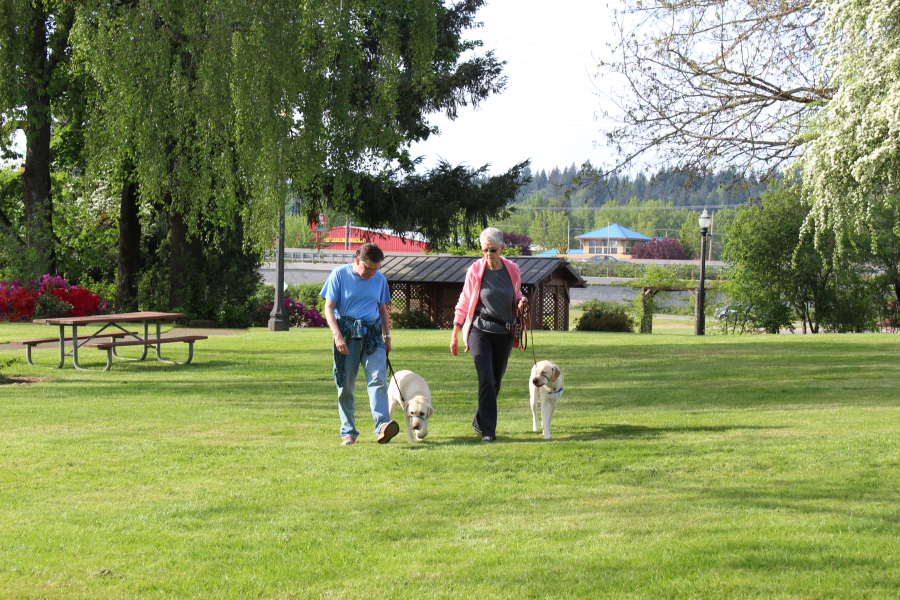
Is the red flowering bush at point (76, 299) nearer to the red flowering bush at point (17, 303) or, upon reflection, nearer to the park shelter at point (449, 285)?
the red flowering bush at point (17, 303)

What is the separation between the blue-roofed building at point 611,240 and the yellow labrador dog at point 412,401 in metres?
147

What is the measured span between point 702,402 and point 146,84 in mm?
9012

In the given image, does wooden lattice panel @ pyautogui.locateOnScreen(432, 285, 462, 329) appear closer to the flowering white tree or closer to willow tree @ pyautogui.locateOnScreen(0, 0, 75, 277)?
willow tree @ pyautogui.locateOnScreen(0, 0, 75, 277)

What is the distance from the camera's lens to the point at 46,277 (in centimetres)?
2198

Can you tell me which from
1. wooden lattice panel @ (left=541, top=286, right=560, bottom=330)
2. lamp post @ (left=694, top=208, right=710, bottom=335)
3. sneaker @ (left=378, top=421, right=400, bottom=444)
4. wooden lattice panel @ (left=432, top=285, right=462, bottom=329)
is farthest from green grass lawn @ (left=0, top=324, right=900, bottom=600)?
wooden lattice panel @ (left=541, top=286, right=560, bottom=330)

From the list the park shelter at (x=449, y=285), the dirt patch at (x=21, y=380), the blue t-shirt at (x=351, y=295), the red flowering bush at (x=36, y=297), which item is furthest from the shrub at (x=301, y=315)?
the blue t-shirt at (x=351, y=295)

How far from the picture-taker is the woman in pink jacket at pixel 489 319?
7941 mm

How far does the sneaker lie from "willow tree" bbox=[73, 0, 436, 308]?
600 cm

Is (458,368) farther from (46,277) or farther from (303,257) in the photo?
(303,257)

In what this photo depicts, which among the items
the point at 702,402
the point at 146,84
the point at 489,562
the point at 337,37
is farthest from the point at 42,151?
the point at 489,562

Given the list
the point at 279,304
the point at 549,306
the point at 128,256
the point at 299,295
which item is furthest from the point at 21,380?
the point at 299,295

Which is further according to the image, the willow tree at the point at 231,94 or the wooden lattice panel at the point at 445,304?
the wooden lattice panel at the point at 445,304

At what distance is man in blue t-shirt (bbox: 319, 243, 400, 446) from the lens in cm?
772

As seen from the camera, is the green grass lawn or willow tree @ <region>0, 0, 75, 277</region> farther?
willow tree @ <region>0, 0, 75, 277</region>
